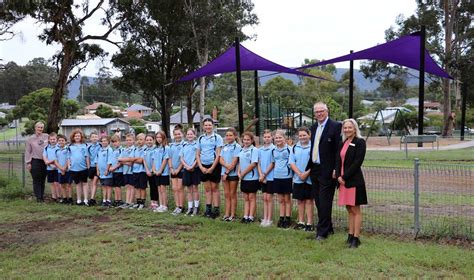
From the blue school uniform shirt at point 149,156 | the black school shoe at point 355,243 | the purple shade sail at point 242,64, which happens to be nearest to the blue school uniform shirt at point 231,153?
the blue school uniform shirt at point 149,156

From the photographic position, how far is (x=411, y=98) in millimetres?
112312

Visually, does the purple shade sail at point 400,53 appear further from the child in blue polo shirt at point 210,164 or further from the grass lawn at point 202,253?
the grass lawn at point 202,253

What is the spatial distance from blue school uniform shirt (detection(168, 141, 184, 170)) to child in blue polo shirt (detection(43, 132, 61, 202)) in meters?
2.98

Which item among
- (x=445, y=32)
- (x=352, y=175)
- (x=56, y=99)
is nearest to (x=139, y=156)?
(x=352, y=175)

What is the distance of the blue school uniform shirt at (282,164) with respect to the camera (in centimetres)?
701

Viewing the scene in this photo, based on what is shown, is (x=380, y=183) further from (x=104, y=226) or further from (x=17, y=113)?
(x=17, y=113)

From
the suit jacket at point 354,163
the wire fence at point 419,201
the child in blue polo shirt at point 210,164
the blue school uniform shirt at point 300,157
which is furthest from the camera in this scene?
the child in blue polo shirt at point 210,164

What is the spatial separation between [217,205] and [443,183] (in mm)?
3462

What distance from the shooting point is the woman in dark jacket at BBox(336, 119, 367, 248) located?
5.72m

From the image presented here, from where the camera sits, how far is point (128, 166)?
9.07m

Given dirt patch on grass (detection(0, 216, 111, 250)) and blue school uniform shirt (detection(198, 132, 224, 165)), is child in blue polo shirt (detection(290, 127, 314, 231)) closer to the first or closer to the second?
blue school uniform shirt (detection(198, 132, 224, 165))

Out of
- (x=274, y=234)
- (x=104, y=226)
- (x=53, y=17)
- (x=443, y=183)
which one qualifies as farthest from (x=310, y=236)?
(x=53, y=17)

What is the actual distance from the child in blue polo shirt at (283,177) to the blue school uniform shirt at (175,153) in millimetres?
1939

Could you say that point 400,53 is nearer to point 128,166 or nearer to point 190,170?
point 190,170
